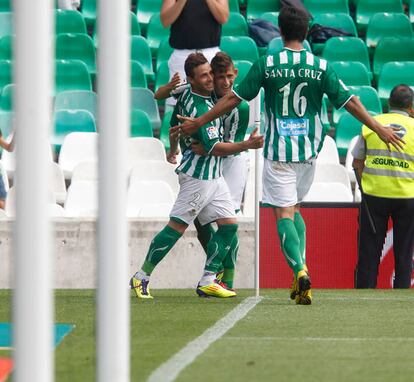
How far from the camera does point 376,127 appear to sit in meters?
9.40

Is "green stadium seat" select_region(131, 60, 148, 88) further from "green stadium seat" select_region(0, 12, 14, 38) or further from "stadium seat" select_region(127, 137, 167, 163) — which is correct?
"green stadium seat" select_region(0, 12, 14, 38)

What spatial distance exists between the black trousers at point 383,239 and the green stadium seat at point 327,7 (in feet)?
18.6

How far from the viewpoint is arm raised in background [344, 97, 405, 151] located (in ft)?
30.7

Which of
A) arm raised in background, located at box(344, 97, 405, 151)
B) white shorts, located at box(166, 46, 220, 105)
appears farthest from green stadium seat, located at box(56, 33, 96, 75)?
arm raised in background, located at box(344, 97, 405, 151)

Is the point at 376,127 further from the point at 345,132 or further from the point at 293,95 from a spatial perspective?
the point at 345,132

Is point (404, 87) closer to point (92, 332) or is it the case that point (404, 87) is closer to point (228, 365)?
point (92, 332)

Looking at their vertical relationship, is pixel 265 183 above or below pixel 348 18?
below

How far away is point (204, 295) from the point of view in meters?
10.4

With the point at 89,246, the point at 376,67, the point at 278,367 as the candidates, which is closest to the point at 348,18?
the point at 376,67

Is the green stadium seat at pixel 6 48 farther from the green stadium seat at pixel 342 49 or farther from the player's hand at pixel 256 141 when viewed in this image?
the player's hand at pixel 256 141

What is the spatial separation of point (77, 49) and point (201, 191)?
697 centimetres

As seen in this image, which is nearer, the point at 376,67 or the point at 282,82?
the point at 282,82

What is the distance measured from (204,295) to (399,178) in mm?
2663

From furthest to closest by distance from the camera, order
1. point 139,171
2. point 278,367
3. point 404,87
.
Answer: point 139,171, point 404,87, point 278,367
